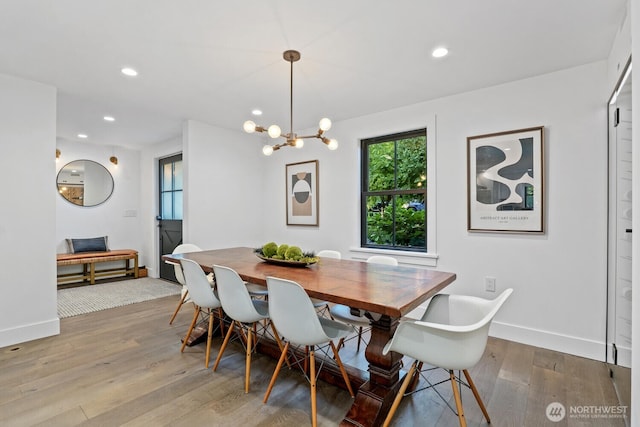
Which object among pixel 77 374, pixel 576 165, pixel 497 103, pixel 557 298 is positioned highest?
pixel 497 103

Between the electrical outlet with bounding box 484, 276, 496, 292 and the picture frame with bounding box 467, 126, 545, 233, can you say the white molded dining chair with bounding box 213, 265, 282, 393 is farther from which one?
the picture frame with bounding box 467, 126, 545, 233

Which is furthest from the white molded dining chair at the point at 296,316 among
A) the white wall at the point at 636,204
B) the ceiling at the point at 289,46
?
the ceiling at the point at 289,46

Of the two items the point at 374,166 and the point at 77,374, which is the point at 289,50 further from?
the point at 77,374

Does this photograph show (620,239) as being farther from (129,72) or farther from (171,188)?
(171,188)

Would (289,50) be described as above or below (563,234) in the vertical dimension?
above

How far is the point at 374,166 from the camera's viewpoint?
13.2ft

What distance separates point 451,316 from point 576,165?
1.84 metres

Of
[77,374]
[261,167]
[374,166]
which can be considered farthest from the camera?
[261,167]

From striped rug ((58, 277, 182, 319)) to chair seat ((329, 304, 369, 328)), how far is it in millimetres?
3140

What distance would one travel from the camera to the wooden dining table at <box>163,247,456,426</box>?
5.12 feet

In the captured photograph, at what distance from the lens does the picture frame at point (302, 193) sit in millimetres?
4441

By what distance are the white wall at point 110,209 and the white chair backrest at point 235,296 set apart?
443 centimetres

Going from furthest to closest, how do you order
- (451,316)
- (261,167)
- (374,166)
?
(261,167) → (374,166) → (451,316)

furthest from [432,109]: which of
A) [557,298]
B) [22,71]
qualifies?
[22,71]
